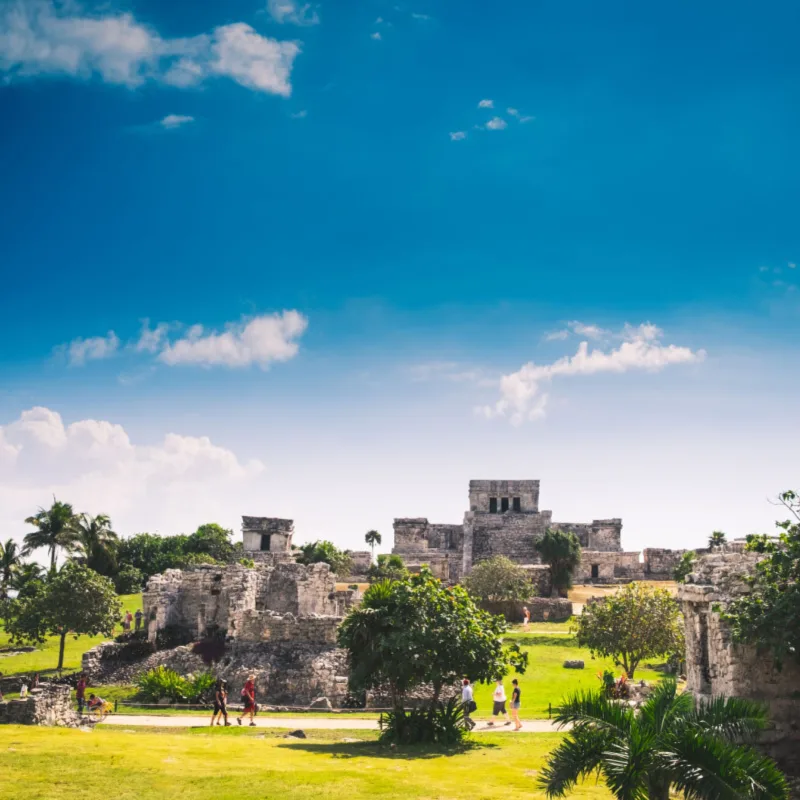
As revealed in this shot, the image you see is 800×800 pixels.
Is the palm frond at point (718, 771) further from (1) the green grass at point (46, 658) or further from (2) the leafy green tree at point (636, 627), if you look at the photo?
(1) the green grass at point (46, 658)

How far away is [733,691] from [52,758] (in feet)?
39.7

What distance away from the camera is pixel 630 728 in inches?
425

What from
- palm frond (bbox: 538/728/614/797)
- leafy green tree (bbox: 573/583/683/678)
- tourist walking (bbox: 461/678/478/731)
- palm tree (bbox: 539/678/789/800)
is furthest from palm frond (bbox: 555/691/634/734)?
leafy green tree (bbox: 573/583/683/678)

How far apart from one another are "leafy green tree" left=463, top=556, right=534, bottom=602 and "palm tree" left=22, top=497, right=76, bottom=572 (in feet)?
93.1

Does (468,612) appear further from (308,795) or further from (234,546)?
(234,546)

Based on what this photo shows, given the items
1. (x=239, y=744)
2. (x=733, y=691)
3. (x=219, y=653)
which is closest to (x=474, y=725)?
(x=239, y=744)

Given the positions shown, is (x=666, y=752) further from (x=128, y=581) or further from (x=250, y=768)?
(x=128, y=581)

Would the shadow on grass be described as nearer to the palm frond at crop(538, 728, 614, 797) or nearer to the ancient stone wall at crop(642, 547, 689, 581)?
the palm frond at crop(538, 728, 614, 797)

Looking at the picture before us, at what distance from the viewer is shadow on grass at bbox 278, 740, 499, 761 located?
53.9 feet

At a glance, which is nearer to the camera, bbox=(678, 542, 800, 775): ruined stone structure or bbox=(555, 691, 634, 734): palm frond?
bbox=(555, 691, 634, 734): palm frond

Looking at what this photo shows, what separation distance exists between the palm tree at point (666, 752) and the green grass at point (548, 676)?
10.6m

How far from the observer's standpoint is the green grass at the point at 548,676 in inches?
983

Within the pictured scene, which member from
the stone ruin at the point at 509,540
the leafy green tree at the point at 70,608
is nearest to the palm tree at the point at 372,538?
the stone ruin at the point at 509,540

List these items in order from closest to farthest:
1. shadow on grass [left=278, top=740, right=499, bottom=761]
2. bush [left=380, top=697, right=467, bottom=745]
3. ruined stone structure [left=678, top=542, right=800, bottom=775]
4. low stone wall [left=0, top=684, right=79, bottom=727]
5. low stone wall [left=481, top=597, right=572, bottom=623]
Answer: ruined stone structure [left=678, top=542, right=800, bottom=775], shadow on grass [left=278, top=740, right=499, bottom=761], bush [left=380, top=697, right=467, bottom=745], low stone wall [left=0, top=684, right=79, bottom=727], low stone wall [left=481, top=597, right=572, bottom=623]
